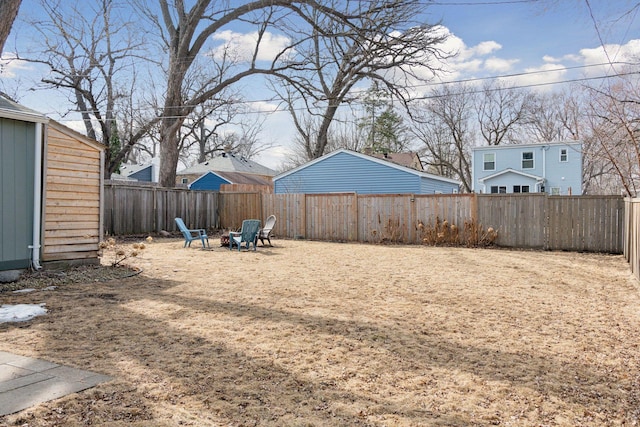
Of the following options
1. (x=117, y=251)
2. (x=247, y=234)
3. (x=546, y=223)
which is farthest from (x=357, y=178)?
(x=117, y=251)

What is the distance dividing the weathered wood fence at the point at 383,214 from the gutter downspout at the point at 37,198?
7.48 metres

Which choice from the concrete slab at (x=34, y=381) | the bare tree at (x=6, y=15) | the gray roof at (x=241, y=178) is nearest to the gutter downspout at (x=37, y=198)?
the bare tree at (x=6, y=15)

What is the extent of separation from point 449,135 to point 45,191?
33779 millimetres

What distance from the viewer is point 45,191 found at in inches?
281

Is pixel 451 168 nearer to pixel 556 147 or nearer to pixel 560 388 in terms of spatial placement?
pixel 556 147

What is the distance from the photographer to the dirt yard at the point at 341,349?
2754 millimetres

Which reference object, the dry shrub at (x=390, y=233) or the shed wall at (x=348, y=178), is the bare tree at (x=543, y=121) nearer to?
the shed wall at (x=348, y=178)

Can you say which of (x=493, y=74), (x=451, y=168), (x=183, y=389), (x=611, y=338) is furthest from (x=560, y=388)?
(x=451, y=168)

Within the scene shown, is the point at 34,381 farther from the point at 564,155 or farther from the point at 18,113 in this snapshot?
the point at 564,155

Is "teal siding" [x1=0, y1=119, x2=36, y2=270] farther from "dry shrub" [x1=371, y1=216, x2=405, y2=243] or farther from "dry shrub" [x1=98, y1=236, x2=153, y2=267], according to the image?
"dry shrub" [x1=371, y1=216, x2=405, y2=243]

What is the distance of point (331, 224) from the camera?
49.5 ft


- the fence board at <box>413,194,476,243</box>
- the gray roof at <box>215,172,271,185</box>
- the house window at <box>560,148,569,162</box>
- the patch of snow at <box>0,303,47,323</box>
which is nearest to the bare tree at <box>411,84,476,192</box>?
the house window at <box>560,148,569,162</box>

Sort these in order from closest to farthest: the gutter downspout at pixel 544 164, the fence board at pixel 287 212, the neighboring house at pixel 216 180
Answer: the fence board at pixel 287 212
the gutter downspout at pixel 544 164
the neighboring house at pixel 216 180

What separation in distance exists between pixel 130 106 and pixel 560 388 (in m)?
24.2
